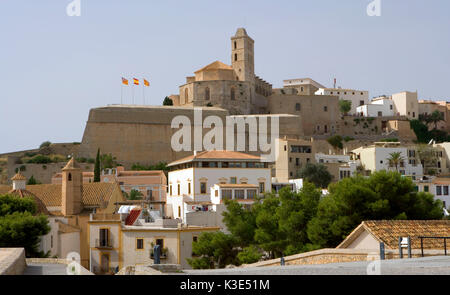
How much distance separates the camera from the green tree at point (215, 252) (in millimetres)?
21844

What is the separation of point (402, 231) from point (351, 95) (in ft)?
210

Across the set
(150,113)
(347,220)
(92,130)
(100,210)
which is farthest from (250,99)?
(347,220)

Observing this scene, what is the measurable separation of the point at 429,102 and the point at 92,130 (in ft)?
126

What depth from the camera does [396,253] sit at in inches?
459

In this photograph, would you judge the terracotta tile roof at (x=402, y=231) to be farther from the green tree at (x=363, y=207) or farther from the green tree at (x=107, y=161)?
the green tree at (x=107, y=161)

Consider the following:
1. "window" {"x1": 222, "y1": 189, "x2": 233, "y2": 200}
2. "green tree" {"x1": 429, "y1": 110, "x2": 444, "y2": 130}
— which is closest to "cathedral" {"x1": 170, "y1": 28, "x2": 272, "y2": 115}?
"green tree" {"x1": 429, "y1": 110, "x2": 444, "y2": 130}

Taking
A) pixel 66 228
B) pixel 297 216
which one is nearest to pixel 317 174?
pixel 66 228

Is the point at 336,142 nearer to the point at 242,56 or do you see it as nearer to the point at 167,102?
the point at 242,56

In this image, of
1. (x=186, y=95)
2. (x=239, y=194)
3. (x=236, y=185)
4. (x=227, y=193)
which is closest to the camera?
(x=227, y=193)

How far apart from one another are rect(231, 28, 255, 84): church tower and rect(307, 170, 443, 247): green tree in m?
50.2

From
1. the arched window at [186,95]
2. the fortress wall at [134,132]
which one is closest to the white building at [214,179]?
the fortress wall at [134,132]

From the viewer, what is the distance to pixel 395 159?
176ft

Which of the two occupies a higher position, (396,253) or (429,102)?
(429,102)
